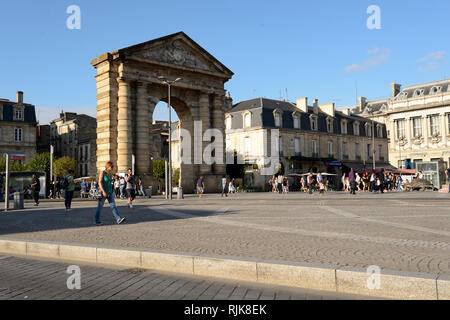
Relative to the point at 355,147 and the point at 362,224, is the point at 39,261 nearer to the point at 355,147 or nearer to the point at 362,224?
the point at 362,224

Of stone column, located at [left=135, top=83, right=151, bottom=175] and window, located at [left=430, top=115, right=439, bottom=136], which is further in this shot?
window, located at [left=430, top=115, right=439, bottom=136]

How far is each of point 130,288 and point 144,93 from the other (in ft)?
95.0

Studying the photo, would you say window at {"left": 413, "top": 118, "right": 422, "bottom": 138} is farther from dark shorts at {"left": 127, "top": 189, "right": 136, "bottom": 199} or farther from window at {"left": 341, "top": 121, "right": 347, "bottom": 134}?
dark shorts at {"left": 127, "top": 189, "right": 136, "bottom": 199}

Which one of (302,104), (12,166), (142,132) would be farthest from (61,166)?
(302,104)

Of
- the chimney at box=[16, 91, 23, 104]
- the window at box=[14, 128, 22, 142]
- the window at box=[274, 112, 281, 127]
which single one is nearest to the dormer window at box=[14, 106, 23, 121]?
the window at box=[14, 128, 22, 142]

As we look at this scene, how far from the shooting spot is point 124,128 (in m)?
31.5

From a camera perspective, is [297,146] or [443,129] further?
[443,129]

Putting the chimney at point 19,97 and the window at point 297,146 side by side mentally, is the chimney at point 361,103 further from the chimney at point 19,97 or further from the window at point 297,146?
the chimney at point 19,97

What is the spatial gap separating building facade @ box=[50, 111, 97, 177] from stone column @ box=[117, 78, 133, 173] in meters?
35.9

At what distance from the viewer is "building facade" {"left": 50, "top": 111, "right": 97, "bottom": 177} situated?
6662cm

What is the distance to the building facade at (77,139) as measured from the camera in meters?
66.6

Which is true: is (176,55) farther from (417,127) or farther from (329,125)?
(417,127)
